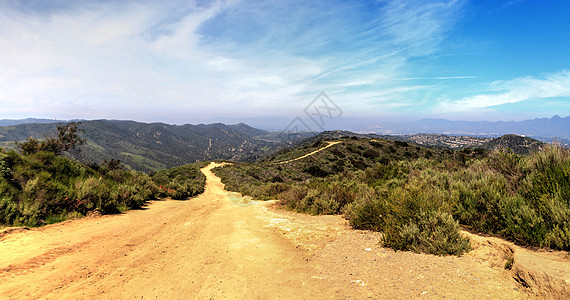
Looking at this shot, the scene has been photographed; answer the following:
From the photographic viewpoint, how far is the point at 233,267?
4.42 metres

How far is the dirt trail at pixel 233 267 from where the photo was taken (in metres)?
3.33

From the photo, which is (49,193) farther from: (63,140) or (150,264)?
(63,140)

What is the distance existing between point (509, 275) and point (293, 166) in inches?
1772

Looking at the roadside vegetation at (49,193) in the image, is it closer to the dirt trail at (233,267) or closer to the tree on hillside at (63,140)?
the dirt trail at (233,267)

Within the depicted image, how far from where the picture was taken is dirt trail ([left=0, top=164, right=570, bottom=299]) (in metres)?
3.33

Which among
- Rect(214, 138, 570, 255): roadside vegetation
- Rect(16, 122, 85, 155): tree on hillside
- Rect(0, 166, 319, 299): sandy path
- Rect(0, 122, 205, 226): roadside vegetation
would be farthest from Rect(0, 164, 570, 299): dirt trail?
Rect(16, 122, 85, 155): tree on hillside

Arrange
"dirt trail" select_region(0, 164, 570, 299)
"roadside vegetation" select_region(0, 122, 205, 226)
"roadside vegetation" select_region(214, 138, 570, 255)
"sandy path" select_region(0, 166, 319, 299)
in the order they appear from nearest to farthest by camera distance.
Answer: "dirt trail" select_region(0, 164, 570, 299) < "sandy path" select_region(0, 166, 319, 299) < "roadside vegetation" select_region(214, 138, 570, 255) < "roadside vegetation" select_region(0, 122, 205, 226)

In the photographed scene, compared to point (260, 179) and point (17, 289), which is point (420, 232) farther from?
point (260, 179)

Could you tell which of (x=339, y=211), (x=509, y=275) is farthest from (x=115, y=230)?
(x=509, y=275)

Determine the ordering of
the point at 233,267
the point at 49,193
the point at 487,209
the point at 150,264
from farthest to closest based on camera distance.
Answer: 1. the point at 49,193
2. the point at 487,209
3. the point at 150,264
4. the point at 233,267

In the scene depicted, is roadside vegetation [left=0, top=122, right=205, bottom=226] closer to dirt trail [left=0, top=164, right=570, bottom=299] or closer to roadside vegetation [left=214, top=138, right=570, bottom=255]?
dirt trail [left=0, top=164, right=570, bottom=299]

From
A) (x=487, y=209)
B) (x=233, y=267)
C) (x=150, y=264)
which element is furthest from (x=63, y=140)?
(x=487, y=209)

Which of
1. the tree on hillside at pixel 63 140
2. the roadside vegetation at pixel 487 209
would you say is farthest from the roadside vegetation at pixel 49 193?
the tree on hillside at pixel 63 140

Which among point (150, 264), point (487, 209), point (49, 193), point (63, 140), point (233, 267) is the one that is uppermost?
point (63, 140)
